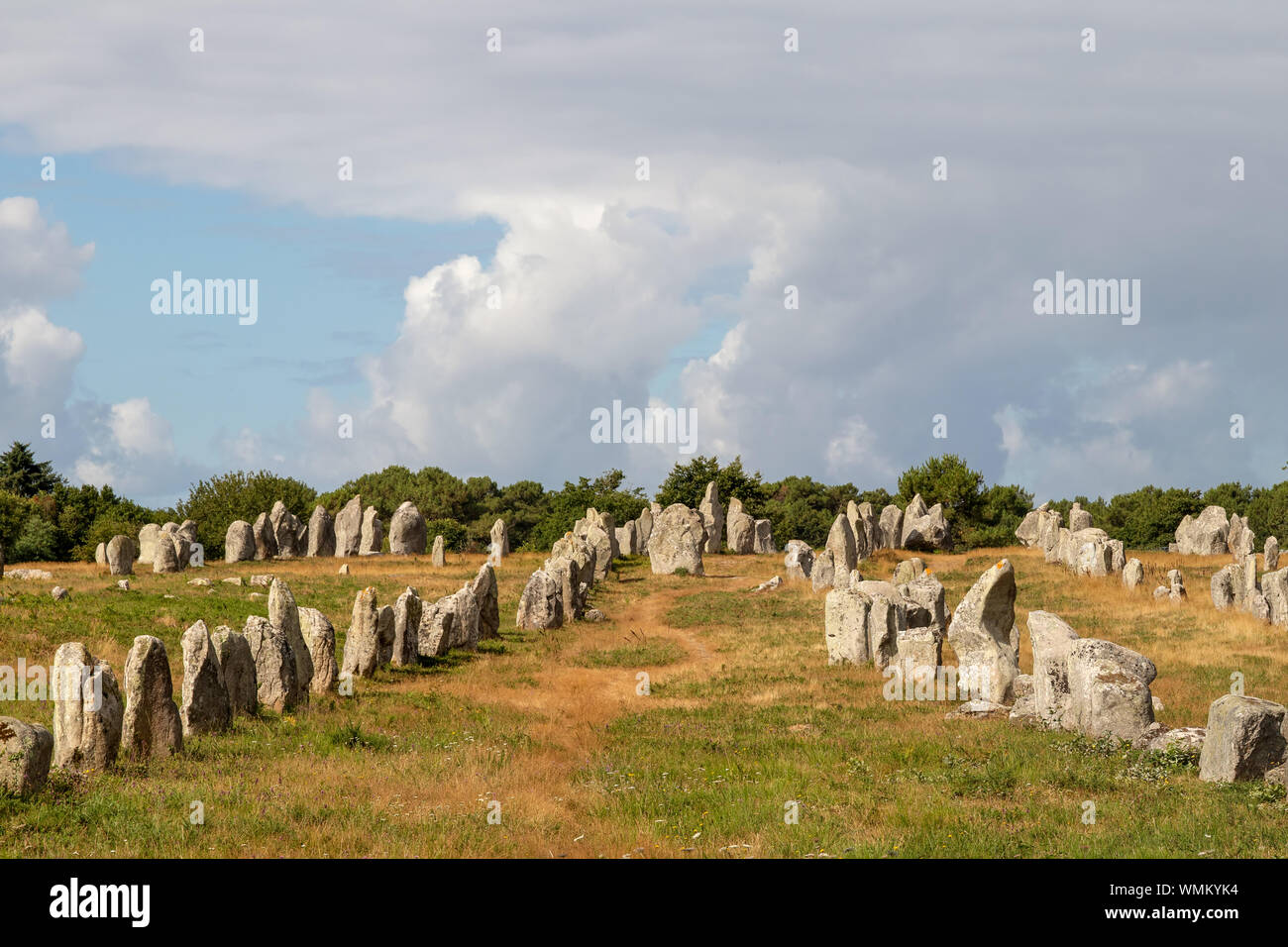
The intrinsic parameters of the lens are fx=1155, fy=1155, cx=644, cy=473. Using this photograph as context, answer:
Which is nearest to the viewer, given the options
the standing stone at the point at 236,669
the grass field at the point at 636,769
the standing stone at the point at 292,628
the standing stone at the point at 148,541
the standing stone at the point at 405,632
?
the grass field at the point at 636,769

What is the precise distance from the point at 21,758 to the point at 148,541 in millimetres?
46004

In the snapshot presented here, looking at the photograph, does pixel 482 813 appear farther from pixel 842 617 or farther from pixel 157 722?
pixel 842 617

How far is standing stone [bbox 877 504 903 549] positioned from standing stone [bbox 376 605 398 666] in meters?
45.9

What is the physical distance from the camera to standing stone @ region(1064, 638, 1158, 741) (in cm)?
1906

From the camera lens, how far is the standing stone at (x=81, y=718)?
1537 cm

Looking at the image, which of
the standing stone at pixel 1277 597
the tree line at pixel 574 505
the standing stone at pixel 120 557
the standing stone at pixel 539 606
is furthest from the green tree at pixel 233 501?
the standing stone at pixel 1277 597

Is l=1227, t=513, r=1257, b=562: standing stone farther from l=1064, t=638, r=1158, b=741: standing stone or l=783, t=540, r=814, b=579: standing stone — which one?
l=1064, t=638, r=1158, b=741: standing stone

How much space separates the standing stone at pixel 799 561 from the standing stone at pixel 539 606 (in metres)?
16.7

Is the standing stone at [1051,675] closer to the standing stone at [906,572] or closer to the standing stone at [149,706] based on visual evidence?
the standing stone at [149,706]

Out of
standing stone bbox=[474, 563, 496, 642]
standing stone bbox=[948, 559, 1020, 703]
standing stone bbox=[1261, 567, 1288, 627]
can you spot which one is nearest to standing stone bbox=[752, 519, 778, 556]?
standing stone bbox=[1261, 567, 1288, 627]

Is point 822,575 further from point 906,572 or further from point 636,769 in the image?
point 636,769
